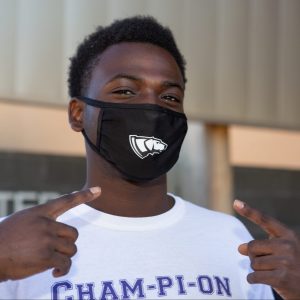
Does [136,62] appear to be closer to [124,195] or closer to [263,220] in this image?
[124,195]

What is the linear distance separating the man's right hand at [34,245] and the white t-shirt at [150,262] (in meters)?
0.18

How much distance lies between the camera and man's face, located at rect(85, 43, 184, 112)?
157 centimetres

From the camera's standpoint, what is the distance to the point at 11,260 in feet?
3.93

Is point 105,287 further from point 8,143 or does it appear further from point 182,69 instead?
point 8,143

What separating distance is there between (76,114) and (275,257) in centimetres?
69

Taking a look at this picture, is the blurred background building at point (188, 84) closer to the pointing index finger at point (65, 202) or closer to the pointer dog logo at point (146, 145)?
the pointer dog logo at point (146, 145)

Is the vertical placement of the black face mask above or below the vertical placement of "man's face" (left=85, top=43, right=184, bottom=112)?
below

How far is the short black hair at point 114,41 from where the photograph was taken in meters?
1.67

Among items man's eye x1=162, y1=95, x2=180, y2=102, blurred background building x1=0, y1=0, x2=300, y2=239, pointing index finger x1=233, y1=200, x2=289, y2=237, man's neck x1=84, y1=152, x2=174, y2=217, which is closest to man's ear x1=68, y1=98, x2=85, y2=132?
man's neck x1=84, y1=152, x2=174, y2=217

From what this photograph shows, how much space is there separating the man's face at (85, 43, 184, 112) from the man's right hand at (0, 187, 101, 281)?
46cm

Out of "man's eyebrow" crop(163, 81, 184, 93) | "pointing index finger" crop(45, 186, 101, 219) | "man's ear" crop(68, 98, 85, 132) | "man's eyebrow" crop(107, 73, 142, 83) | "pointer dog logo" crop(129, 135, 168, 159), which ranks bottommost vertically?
"pointing index finger" crop(45, 186, 101, 219)

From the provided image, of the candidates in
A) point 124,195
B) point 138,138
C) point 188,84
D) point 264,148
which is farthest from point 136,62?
point 264,148

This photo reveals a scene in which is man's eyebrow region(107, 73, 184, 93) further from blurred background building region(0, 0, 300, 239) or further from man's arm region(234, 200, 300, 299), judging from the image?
blurred background building region(0, 0, 300, 239)

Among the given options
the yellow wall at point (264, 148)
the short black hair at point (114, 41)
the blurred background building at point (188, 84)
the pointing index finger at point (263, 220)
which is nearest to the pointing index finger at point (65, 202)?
the pointing index finger at point (263, 220)
